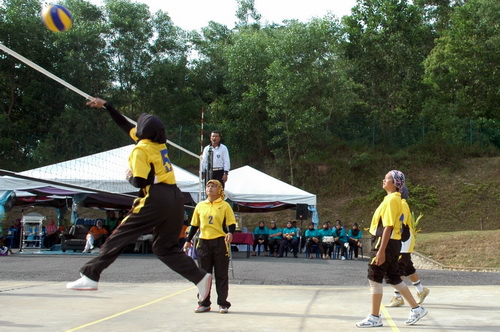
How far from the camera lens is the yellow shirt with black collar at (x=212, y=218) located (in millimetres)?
7629

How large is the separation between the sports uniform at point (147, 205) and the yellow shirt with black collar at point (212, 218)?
5.38 feet

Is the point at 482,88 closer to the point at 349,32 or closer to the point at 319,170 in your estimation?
the point at 349,32

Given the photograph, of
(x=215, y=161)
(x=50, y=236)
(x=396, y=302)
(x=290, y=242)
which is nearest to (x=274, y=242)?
(x=290, y=242)

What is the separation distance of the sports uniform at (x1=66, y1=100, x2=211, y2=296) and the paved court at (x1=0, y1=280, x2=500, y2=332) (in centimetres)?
71

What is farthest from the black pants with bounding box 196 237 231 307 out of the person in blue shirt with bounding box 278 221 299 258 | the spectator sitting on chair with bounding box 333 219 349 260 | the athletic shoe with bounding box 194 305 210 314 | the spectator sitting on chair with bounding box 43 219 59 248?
the spectator sitting on chair with bounding box 43 219 59 248

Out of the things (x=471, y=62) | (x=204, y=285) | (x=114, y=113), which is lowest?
(x=204, y=285)

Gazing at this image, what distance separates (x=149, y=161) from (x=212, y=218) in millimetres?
2192

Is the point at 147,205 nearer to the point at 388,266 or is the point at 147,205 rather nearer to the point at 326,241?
the point at 388,266

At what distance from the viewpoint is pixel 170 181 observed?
19.1ft

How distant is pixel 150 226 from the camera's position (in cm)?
568

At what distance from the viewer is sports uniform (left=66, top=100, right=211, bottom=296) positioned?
18.1ft

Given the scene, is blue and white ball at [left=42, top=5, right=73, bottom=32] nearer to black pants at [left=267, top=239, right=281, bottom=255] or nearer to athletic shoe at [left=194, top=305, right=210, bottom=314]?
athletic shoe at [left=194, top=305, right=210, bottom=314]

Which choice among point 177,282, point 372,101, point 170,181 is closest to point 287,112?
point 372,101

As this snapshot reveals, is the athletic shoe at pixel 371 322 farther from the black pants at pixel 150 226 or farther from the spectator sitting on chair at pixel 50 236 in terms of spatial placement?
the spectator sitting on chair at pixel 50 236
